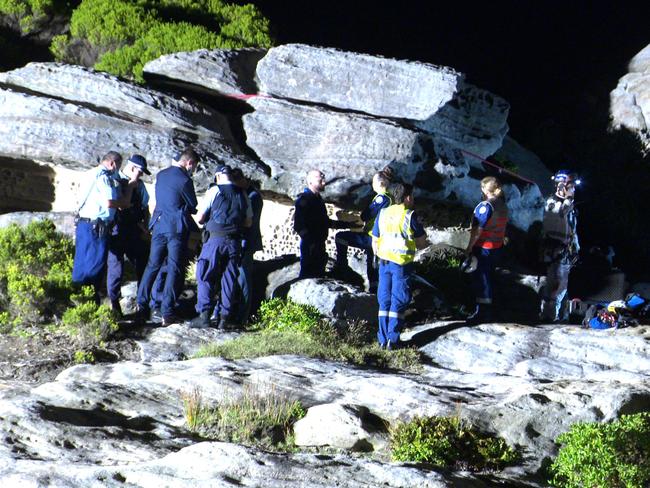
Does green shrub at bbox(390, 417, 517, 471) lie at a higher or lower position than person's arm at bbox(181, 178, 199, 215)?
lower

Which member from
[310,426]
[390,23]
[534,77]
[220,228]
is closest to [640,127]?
[534,77]

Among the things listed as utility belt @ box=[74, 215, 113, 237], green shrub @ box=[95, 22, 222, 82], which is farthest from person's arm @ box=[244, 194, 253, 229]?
green shrub @ box=[95, 22, 222, 82]

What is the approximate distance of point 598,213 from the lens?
20453 mm

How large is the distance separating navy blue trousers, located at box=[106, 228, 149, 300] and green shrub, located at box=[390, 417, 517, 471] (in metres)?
5.73

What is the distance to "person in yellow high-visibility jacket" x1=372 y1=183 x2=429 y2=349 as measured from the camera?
11914 mm

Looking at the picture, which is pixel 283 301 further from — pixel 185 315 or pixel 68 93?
pixel 68 93

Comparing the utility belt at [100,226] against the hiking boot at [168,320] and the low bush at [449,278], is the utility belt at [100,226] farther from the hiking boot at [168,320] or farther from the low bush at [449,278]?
the low bush at [449,278]

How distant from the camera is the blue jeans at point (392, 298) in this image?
1191 centimetres

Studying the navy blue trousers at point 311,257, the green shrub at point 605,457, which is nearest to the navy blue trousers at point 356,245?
the navy blue trousers at point 311,257

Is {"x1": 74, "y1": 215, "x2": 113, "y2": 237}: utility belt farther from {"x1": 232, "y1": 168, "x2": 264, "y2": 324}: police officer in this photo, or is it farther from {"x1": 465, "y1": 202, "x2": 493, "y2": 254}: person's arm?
{"x1": 465, "y1": 202, "x2": 493, "y2": 254}: person's arm

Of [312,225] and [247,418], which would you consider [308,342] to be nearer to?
[312,225]

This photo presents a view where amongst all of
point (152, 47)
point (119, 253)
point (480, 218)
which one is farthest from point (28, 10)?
point (480, 218)

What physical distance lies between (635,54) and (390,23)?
5.85 metres

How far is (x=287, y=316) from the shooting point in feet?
41.5
